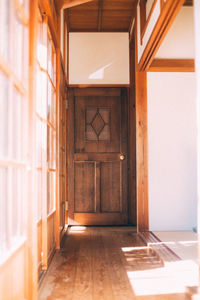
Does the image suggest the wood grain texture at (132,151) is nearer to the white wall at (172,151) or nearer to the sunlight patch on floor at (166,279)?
the white wall at (172,151)

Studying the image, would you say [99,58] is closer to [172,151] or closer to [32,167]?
[172,151]

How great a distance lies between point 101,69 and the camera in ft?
15.7

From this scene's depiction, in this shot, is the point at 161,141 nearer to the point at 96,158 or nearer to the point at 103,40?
the point at 96,158

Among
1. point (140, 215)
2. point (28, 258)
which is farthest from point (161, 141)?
point (28, 258)

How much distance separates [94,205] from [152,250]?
1700 millimetres

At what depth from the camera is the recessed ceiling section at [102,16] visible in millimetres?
4035

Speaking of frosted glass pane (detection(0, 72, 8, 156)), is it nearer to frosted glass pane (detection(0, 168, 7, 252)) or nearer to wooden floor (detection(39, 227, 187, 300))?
frosted glass pane (detection(0, 168, 7, 252))

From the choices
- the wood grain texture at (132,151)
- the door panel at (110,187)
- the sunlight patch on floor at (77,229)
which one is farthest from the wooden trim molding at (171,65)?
the sunlight patch on floor at (77,229)

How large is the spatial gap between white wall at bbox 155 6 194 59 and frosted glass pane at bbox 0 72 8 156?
266 cm

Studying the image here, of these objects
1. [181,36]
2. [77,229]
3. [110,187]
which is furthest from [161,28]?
[77,229]

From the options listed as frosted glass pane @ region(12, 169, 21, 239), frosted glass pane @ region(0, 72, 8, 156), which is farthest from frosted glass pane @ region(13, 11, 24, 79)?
frosted glass pane @ region(12, 169, 21, 239)

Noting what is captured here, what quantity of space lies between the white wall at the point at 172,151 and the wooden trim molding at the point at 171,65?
0.09 m

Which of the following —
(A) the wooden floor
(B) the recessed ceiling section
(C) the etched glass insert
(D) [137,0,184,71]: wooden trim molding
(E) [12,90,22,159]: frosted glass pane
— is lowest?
(A) the wooden floor

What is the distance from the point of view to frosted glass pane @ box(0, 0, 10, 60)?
53.1 inches
